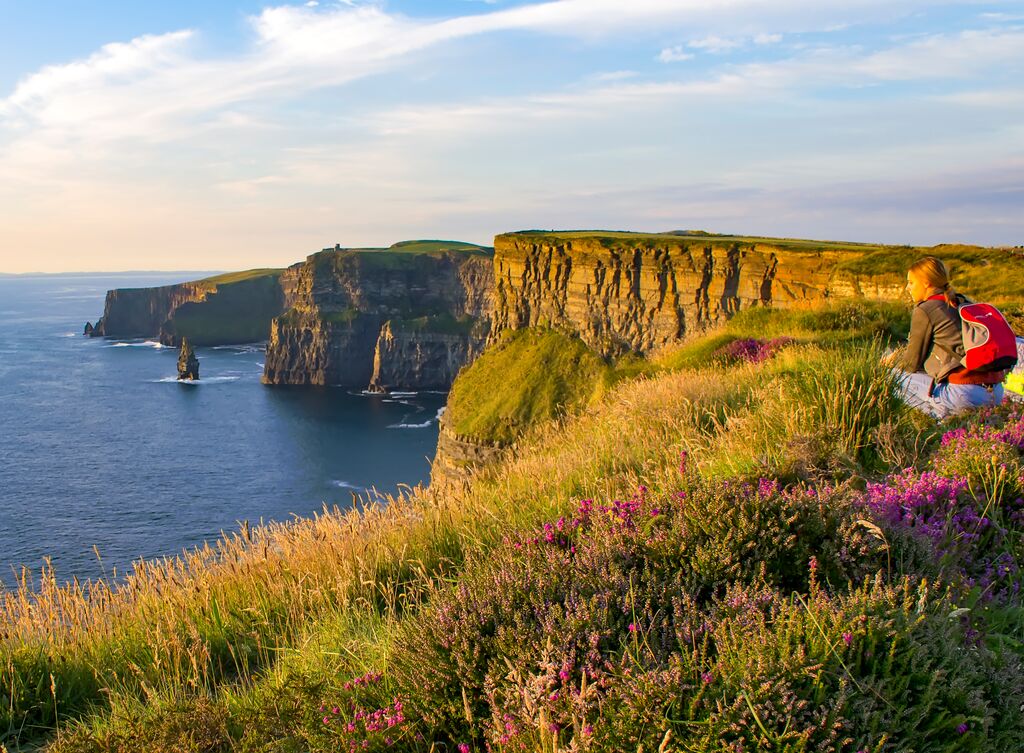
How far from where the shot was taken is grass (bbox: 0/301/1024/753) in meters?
3.00

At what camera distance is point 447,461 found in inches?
2606

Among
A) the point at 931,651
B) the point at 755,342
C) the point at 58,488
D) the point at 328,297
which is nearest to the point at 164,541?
the point at 58,488

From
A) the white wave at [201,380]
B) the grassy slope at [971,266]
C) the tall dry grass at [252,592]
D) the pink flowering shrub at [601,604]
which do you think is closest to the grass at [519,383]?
the grassy slope at [971,266]

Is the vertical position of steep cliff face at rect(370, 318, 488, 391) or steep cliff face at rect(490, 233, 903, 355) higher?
steep cliff face at rect(490, 233, 903, 355)

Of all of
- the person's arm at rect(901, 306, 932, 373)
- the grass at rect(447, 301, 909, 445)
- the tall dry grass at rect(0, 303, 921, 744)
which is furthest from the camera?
the grass at rect(447, 301, 909, 445)

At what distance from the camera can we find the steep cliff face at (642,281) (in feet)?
188

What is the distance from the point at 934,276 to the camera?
8.77 m

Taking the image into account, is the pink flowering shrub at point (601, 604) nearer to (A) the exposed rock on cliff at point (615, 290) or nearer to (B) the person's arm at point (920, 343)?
(B) the person's arm at point (920, 343)

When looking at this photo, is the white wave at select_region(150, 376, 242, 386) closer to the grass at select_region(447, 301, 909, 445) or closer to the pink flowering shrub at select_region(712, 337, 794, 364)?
the grass at select_region(447, 301, 909, 445)

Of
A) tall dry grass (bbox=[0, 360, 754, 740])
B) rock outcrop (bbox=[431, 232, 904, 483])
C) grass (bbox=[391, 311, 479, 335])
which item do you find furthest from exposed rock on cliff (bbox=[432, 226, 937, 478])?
grass (bbox=[391, 311, 479, 335])

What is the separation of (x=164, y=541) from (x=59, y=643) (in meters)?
54.1

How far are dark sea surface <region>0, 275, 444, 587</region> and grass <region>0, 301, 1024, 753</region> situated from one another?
15388mm

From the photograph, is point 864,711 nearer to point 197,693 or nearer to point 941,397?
point 197,693

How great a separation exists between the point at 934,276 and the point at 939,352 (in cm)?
98
